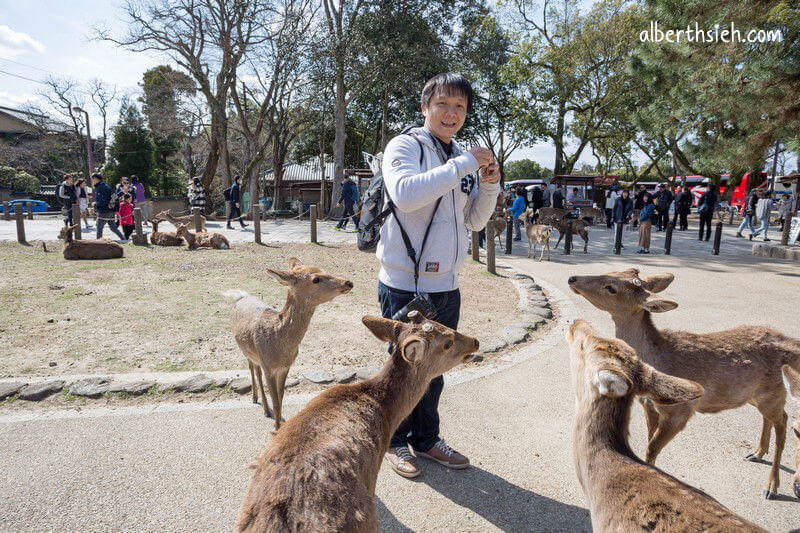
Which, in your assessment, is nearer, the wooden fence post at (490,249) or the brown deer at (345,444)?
the brown deer at (345,444)

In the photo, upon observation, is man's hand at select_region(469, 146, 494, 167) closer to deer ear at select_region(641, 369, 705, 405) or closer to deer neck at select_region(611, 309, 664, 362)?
deer ear at select_region(641, 369, 705, 405)

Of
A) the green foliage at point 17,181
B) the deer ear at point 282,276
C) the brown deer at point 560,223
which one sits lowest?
the deer ear at point 282,276

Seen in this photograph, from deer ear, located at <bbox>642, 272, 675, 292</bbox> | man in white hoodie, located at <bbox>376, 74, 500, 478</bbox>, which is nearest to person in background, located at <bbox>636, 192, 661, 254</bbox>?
deer ear, located at <bbox>642, 272, 675, 292</bbox>

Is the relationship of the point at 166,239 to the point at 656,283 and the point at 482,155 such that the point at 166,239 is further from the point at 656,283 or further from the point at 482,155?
the point at 656,283

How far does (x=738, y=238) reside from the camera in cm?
1648

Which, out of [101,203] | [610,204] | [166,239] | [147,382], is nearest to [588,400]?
[147,382]

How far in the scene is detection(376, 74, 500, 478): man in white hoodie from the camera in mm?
2367

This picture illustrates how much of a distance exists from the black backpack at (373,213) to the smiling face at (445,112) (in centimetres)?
43

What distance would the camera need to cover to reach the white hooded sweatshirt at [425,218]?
2.42 metres

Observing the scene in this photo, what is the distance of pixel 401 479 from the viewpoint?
2.84 m

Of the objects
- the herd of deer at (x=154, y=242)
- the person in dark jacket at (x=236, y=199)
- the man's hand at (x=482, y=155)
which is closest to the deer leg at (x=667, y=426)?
the man's hand at (x=482, y=155)

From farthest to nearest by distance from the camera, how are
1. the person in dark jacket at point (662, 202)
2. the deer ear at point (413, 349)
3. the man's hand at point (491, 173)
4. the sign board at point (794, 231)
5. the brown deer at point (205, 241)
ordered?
the person in dark jacket at point (662, 202) → the sign board at point (794, 231) → the brown deer at point (205, 241) → the man's hand at point (491, 173) → the deer ear at point (413, 349)

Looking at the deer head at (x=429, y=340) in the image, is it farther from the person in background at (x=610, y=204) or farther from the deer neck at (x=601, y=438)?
the person in background at (x=610, y=204)

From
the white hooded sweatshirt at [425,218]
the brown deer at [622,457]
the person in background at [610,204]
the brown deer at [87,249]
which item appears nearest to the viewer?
the brown deer at [622,457]
